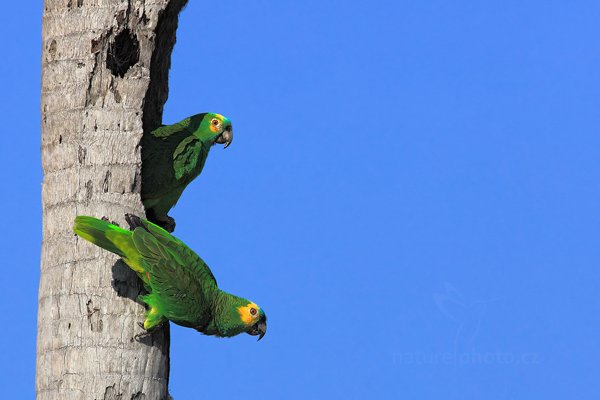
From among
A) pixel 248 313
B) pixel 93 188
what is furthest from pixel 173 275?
pixel 93 188

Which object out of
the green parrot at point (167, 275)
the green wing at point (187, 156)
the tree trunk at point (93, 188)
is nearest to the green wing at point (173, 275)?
the green parrot at point (167, 275)

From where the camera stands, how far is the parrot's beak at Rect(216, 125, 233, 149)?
7.35 metres

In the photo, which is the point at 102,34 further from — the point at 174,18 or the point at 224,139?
the point at 224,139

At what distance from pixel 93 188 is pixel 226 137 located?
4.33 ft

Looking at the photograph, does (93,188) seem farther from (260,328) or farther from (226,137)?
(260,328)

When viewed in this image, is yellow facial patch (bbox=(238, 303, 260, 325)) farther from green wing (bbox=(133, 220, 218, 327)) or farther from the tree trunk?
the tree trunk

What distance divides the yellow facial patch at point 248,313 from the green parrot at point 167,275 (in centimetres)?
3

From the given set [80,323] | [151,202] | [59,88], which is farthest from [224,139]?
[80,323]

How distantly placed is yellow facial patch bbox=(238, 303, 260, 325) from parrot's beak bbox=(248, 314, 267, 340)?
70 mm

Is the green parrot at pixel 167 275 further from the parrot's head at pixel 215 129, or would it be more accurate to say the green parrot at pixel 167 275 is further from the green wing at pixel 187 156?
the parrot's head at pixel 215 129

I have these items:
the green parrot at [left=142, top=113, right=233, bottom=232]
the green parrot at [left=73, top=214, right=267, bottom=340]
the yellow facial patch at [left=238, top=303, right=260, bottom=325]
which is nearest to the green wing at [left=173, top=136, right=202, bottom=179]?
the green parrot at [left=142, top=113, right=233, bottom=232]

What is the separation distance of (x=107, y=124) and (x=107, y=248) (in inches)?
34.3

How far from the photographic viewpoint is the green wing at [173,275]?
20.1 ft

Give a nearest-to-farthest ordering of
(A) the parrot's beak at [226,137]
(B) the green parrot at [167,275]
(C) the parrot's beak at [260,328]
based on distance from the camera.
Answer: (B) the green parrot at [167,275] < (C) the parrot's beak at [260,328] < (A) the parrot's beak at [226,137]
